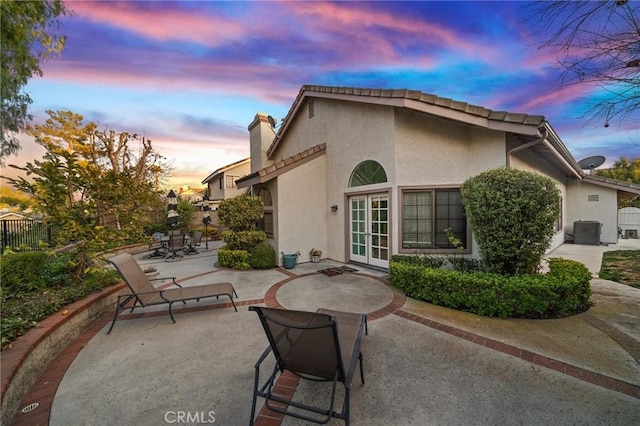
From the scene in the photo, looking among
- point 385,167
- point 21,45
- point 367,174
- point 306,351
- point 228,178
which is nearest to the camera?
point 306,351

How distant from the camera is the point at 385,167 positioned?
7523 millimetres

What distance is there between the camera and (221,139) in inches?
Result: 590

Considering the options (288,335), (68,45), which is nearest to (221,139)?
(68,45)

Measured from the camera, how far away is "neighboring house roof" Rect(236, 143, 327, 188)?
847 centimetres

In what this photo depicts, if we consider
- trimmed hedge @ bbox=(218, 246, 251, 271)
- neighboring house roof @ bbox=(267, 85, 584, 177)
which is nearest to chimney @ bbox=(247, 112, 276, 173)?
trimmed hedge @ bbox=(218, 246, 251, 271)

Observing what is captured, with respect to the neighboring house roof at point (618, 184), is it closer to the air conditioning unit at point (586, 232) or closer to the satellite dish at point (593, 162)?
the satellite dish at point (593, 162)

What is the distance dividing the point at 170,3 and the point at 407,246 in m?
8.95

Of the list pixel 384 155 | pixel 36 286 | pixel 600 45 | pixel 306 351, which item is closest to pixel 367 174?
pixel 384 155

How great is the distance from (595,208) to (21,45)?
24.6 m

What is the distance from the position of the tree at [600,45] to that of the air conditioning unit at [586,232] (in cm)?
1325

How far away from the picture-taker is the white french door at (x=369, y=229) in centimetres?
778

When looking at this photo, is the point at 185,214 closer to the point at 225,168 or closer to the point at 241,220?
the point at 225,168

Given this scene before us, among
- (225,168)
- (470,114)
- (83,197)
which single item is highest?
(225,168)

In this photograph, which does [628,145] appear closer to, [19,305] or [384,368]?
[384,368]
